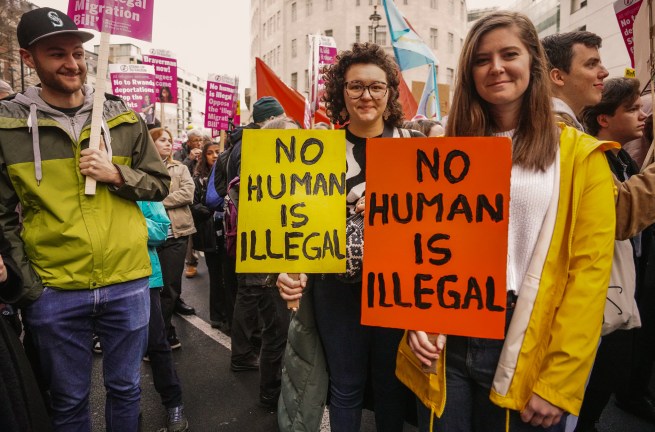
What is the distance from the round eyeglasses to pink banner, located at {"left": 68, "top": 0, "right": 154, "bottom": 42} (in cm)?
127

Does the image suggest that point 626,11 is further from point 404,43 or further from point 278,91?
point 278,91

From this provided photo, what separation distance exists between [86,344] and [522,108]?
86.3 inches

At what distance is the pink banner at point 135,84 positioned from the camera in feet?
19.9

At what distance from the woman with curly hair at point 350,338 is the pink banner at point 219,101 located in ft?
20.9

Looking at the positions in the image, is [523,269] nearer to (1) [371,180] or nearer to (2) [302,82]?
(1) [371,180]

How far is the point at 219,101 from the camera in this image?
26.7 feet

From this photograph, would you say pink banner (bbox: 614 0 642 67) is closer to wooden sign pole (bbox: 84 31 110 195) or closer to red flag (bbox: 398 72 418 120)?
red flag (bbox: 398 72 418 120)

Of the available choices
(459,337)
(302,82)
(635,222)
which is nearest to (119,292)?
(459,337)

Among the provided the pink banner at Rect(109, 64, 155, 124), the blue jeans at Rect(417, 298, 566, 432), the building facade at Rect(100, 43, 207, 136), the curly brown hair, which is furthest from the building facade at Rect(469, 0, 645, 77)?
the building facade at Rect(100, 43, 207, 136)

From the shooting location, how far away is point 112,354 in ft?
6.82

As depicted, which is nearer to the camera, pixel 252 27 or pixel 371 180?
pixel 371 180

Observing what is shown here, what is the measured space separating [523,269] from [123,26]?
7.65 ft

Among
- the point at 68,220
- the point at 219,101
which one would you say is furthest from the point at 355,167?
the point at 219,101

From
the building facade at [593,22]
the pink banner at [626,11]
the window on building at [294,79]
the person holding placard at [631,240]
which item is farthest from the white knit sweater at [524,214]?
the window on building at [294,79]
